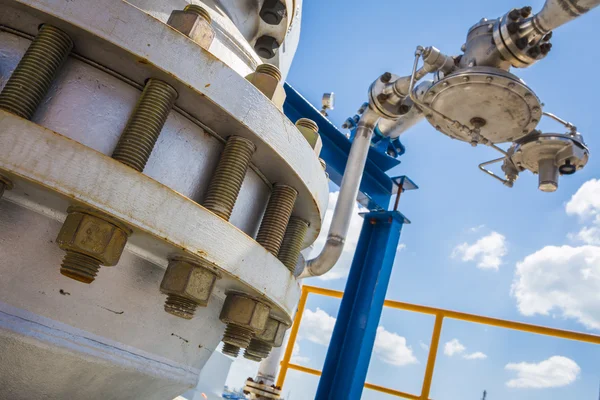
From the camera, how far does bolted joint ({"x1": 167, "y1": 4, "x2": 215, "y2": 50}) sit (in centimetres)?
129

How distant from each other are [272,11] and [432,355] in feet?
10.5

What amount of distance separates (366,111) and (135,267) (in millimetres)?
3401

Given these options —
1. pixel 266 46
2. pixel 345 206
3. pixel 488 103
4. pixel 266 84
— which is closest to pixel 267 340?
pixel 266 84

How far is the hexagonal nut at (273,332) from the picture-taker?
1.49m

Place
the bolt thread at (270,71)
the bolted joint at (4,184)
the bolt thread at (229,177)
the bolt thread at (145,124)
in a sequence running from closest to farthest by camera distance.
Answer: the bolted joint at (4,184)
the bolt thread at (145,124)
the bolt thread at (229,177)
the bolt thread at (270,71)

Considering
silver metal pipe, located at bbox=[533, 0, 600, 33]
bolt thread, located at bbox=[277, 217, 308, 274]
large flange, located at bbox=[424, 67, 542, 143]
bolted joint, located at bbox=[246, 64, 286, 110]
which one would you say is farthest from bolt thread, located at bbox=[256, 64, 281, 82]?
silver metal pipe, located at bbox=[533, 0, 600, 33]

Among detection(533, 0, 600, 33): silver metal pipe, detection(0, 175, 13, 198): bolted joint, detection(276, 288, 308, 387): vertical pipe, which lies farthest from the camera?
detection(276, 288, 308, 387): vertical pipe

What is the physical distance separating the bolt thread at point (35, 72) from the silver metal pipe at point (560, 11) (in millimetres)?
2760

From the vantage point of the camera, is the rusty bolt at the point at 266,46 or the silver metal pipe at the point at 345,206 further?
the silver metal pipe at the point at 345,206

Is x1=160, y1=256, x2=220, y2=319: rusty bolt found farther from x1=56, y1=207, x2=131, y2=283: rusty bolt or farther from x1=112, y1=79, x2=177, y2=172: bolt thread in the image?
x1=112, y1=79, x2=177, y2=172: bolt thread

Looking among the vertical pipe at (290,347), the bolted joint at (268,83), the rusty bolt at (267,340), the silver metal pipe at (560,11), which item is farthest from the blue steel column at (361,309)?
the bolted joint at (268,83)

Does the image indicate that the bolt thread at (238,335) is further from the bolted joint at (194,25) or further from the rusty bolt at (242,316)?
the bolted joint at (194,25)

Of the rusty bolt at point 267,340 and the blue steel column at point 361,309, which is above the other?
the blue steel column at point 361,309

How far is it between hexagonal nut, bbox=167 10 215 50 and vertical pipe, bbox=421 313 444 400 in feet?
11.1
